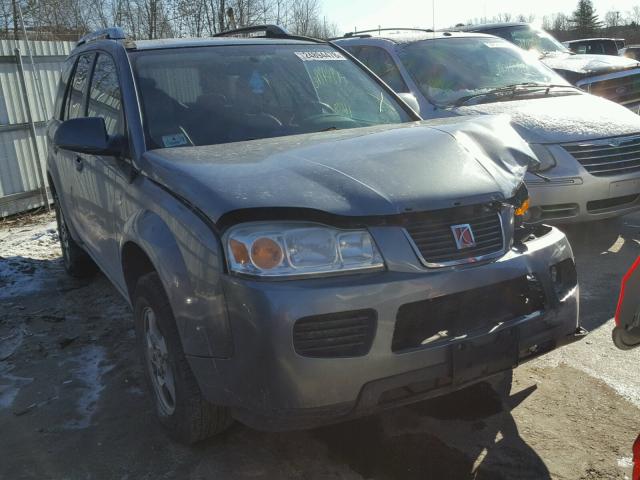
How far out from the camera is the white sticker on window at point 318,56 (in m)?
3.95

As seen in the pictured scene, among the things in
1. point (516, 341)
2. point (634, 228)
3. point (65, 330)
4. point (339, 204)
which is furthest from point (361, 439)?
point (634, 228)

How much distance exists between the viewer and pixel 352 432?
2.99 metres

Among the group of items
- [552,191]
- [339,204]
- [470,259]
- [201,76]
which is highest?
[201,76]

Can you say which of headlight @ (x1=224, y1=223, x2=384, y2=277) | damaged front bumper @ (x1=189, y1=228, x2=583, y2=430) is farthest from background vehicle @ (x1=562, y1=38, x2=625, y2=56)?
headlight @ (x1=224, y1=223, x2=384, y2=277)

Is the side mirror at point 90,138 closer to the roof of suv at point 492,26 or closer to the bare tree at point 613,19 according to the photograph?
the roof of suv at point 492,26

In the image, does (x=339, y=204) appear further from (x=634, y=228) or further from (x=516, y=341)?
(x=634, y=228)

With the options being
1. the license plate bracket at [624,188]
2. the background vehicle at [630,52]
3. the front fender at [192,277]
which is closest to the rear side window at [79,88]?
the front fender at [192,277]

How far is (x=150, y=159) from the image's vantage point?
2963mm

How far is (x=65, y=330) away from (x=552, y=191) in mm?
3844

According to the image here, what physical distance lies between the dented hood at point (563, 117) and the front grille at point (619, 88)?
364cm

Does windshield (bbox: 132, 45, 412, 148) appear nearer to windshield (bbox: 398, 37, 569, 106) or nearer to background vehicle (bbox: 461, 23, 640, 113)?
windshield (bbox: 398, 37, 569, 106)

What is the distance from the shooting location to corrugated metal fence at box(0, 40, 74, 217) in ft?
27.1

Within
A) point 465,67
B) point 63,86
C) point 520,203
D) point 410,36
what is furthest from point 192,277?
point 410,36

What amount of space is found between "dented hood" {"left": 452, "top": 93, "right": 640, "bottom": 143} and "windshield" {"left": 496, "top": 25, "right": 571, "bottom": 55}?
15.2ft
